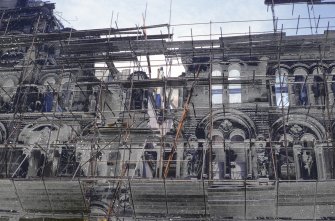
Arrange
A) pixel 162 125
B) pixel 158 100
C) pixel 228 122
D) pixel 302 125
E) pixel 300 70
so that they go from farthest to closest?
pixel 158 100, pixel 300 70, pixel 228 122, pixel 302 125, pixel 162 125

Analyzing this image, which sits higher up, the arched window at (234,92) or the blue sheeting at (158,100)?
the blue sheeting at (158,100)

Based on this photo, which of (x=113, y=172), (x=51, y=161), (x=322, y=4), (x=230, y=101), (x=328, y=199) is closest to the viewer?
(x=328, y=199)

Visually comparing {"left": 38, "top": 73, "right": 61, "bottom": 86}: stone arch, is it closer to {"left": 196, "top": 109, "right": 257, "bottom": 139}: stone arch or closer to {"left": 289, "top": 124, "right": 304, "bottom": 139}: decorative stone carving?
{"left": 196, "top": 109, "right": 257, "bottom": 139}: stone arch

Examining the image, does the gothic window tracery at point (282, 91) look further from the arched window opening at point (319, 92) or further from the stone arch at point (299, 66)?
the arched window opening at point (319, 92)

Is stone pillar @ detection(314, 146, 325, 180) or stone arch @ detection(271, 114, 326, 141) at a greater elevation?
stone arch @ detection(271, 114, 326, 141)

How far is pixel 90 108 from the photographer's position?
2450 cm

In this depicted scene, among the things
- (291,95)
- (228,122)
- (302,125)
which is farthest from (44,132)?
(302,125)

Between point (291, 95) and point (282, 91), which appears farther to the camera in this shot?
point (282, 91)

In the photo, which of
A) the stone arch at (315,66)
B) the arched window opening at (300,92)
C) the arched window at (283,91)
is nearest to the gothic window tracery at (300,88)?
the arched window opening at (300,92)

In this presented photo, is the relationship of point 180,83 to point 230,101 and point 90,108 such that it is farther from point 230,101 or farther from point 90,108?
point 90,108

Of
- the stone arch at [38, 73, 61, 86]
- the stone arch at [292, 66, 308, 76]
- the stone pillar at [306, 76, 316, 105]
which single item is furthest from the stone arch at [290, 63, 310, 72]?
the stone arch at [38, 73, 61, 86]

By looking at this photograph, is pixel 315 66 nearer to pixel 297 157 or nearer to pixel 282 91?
pixel 282 91

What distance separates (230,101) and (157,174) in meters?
5.27

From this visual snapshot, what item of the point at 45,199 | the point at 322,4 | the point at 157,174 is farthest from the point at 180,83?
the point at 322,4
